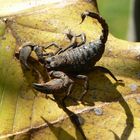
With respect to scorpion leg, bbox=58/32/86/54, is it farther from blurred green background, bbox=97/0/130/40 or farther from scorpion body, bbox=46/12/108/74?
blurred green background, bbox=97/0/130/40

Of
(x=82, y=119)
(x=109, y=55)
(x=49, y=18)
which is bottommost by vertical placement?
(x=82, y=119)

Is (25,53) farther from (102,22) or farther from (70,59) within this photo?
(102,22)

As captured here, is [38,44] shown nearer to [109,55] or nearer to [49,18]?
[49,18]

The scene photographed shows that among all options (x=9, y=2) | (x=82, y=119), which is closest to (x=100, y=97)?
(x=82, y=119)

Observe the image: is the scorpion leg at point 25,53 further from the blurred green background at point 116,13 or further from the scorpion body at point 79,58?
the blurred green background at point 116,13

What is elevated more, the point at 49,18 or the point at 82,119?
the point at 49,18

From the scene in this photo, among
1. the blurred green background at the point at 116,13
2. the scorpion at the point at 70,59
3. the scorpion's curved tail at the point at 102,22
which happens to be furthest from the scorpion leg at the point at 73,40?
the blurred green background at the point at 116,13
